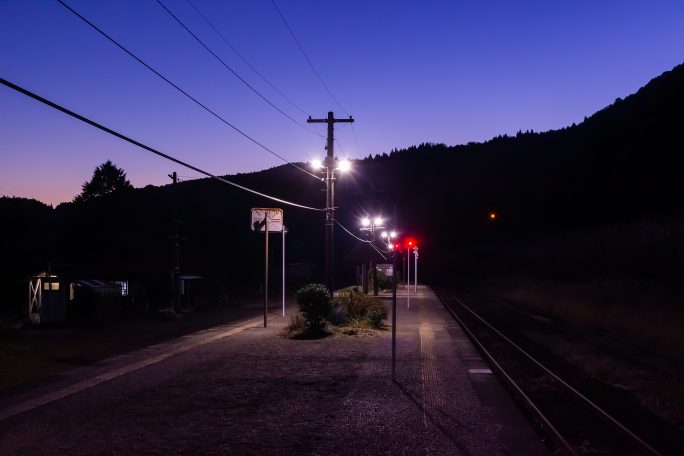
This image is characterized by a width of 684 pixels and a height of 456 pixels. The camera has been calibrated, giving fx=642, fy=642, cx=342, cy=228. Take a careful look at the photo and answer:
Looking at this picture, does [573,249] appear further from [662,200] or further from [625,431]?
[625,431]

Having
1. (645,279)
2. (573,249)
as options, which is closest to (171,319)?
(645,279)

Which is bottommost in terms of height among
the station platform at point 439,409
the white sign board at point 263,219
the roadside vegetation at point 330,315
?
the station platform at point 439,409

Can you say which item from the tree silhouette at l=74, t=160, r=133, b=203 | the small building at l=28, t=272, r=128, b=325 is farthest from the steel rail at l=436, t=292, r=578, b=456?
the tree silhouette at l=74, t=160, r=133, b=203

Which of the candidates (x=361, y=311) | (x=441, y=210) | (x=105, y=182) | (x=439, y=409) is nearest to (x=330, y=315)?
(x=361, y=311)

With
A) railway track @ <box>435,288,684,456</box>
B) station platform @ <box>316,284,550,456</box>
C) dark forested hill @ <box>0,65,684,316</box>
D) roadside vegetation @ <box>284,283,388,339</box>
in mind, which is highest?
dark forested hill @ <box>0,65,684,316</box>

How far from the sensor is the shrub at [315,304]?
19.2 metres

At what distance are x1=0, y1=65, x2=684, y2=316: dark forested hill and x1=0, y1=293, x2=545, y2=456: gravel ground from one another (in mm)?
19270

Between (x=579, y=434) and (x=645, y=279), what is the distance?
34.1m

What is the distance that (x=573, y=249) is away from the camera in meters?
69.6

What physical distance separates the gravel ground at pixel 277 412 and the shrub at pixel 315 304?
401cm

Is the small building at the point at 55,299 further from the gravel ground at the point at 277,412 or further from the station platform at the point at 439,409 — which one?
the station platform at the point at 439,409

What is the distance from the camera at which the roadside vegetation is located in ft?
63.4

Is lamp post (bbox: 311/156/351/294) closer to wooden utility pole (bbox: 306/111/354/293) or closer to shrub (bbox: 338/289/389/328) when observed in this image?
wooden utility pole (bbox: 306/111/354/293)

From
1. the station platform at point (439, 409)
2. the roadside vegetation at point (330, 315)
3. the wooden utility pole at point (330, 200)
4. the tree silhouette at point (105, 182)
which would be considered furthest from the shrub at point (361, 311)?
the tree silhouette at point (105, 182)
